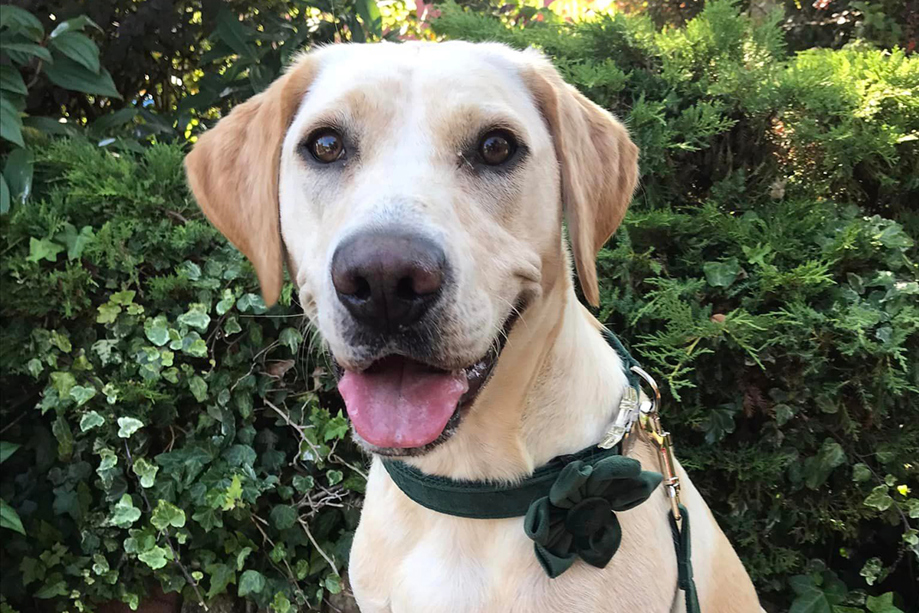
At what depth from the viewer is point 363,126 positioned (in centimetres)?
152

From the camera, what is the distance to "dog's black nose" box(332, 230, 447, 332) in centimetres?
114

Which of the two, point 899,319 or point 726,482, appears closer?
point 899,319

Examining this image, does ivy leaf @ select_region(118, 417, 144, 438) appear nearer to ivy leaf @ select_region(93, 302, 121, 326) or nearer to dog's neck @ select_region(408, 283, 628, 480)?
ivy leaf @ select_region(93, 302, 121, 326)

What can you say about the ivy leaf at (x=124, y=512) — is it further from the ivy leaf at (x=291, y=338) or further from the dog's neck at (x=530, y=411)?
the dog's neck at (x=530, y=411)

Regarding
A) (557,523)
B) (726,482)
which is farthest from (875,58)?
(557,523)

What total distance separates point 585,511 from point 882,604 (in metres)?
1.90

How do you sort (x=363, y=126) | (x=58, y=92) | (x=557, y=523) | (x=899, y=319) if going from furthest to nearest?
(x=58, y=92) → (x=899, y=319) → (x=363, y=126) → (x=557, y=523)

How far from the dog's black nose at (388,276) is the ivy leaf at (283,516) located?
166cm

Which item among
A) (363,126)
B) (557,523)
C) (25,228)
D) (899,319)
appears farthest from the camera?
(25,228)

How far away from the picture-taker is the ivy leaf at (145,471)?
2.40m

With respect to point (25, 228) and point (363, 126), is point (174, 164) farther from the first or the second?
point (363, 126)

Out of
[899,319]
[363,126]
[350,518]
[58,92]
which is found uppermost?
[363,126]

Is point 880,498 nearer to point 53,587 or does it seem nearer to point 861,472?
point 861,472

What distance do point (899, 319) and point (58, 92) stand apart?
411 cm
